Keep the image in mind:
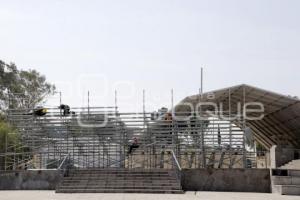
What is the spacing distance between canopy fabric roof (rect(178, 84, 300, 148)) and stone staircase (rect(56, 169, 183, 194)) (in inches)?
180

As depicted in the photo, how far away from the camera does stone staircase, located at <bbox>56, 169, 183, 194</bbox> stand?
63.6 feet

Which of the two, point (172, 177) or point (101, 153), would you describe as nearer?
point (172, 177)

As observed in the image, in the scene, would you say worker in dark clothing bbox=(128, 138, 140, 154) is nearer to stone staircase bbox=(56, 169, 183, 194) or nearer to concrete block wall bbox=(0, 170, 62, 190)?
stone staircase bbox=(56, 169, 183, 194)

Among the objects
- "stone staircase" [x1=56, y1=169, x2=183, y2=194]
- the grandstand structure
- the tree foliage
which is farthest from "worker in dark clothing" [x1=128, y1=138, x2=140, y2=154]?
the tree foliage

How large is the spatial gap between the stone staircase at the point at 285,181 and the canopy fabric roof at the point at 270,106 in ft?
12.1

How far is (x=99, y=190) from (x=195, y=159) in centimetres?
620

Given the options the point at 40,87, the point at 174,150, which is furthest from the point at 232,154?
the point at 40,87

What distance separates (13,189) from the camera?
2128cm

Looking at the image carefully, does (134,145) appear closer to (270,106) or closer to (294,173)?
(270,106)

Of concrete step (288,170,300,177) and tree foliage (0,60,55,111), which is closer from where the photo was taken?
concrete step (288,170,300,177)

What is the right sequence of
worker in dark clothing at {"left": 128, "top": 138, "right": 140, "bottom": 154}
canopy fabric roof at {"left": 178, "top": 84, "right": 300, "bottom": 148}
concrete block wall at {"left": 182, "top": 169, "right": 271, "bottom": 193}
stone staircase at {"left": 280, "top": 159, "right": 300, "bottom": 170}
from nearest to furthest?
concrete block wall at {"left": 182, "top": 169, "right": 271, "bottom": 193}
stone staircase at {"left": 280, "top": 159, "right": 300, "bottom": 170}
canopy fabric roof at {"left": 178, "top": 84, "right": 300, "bottom": 148}
worker in dark clothing at {"left": 128, "top": 138, "right": 140, "bottom": 154}

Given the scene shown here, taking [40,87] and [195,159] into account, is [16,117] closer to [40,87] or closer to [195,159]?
[195,159]

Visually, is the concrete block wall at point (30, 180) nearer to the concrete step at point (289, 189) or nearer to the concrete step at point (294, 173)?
the concrete step at point (289, 189)

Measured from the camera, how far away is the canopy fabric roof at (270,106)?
73.6ft
